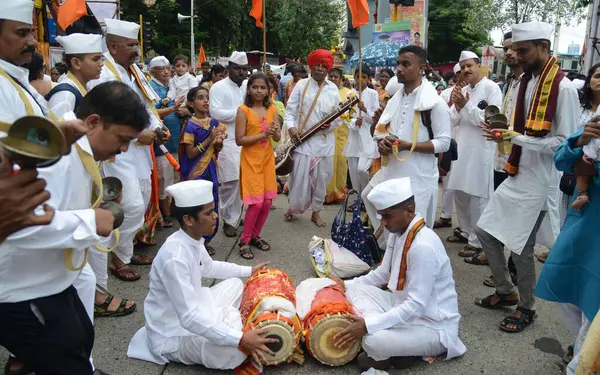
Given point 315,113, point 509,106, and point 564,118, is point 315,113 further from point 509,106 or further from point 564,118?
point 564,118

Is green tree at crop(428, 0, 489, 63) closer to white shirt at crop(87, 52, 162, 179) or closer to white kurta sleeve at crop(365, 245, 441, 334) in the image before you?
white shirt at crop(87, 52, 162, 179)

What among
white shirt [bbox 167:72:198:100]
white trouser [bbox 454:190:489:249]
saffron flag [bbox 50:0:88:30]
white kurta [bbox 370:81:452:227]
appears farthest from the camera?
white shirt [bbox 167:72:198:100]

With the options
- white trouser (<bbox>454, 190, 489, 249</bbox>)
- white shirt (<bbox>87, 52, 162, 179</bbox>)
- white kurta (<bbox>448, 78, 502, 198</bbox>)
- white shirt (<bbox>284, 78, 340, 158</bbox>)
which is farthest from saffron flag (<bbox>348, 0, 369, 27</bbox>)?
white shirt (<bbox>87, 52, 162, 179</bbox>)

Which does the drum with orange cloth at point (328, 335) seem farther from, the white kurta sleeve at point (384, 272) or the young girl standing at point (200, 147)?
the young girl standing at point (200, 147)

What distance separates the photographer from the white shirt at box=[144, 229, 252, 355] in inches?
116

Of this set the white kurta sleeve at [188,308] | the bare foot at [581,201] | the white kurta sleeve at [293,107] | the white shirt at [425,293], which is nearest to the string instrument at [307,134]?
the white kurta sleeve at [293,107]

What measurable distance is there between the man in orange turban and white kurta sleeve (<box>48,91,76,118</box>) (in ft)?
10.4

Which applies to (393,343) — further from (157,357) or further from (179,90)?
(179,90)

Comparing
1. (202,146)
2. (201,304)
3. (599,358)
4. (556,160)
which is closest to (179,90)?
(202,146)

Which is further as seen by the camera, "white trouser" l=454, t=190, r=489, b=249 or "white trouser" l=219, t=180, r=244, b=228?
"white trouser" l=219, t=180, r=244, b=228

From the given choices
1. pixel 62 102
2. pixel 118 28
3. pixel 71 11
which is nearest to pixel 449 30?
pixel 71 11

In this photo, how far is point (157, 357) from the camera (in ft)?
10.5

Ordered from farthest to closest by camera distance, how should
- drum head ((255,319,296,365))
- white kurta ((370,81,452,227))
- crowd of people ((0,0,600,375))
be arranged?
white kurta ((370,81,452,227)), drum head ((255,319,296,365)), crowd of people ((0,0,600,375))

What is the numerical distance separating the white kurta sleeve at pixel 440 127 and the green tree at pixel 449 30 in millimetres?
39361
